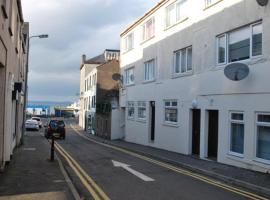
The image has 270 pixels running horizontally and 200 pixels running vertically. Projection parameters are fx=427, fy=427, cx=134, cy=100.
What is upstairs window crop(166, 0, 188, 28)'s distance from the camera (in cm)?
2229

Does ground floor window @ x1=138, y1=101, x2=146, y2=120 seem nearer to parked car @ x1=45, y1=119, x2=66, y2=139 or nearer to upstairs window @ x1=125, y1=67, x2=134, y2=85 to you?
upstairs window @ x1=125, y1=67, x2=134, y2=85

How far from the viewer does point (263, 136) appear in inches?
580

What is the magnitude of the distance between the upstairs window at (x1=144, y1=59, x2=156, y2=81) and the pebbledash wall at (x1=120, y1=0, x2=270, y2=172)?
0.26 m

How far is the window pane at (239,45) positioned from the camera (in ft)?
52.4

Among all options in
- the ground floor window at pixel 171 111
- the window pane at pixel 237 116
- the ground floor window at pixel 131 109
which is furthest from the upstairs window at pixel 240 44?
the ground floor window at pixel 131 109

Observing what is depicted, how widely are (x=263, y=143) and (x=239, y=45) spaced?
13.3 ft

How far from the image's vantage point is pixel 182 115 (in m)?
21.7

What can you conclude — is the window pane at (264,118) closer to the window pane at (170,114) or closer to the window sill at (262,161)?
the window sill at (262,161)

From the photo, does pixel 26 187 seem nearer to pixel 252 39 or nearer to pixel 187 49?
pixel 252 39

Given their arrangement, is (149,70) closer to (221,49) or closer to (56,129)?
(221,49)

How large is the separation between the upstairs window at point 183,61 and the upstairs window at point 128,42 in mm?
10265

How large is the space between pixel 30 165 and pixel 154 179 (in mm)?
5052

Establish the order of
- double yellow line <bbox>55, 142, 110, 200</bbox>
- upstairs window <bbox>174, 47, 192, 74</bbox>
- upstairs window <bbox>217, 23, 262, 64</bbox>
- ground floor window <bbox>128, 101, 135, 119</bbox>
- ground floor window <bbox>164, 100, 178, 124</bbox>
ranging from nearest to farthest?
1. double yellow line <bbox>55, 142, 110, 200</bbox>
2. upstairs window <bbox>217, 23, 262, 64</bbox>
3. upstairs window <bbox>174, 47, 192, 74</bbox>
4. ground floor window <bbox>164, 100, 178, 124</bbox>
5. ground floor window <bbox>128, 101, 135, 119</bbox>

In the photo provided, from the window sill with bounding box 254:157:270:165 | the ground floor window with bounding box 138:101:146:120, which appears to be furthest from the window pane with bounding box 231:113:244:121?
the ground floor window with bounding box 138:101:146:120
